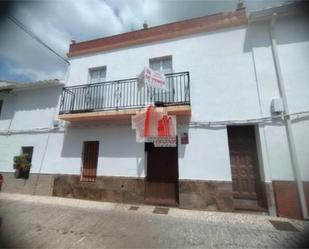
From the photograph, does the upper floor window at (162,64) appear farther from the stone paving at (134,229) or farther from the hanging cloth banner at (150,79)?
the stone paving at (134,229)

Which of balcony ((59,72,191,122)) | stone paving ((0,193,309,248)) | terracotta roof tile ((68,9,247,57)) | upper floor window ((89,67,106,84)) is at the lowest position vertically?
stone paving ((0,193,309,248))

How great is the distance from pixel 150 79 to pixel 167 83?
125 cm

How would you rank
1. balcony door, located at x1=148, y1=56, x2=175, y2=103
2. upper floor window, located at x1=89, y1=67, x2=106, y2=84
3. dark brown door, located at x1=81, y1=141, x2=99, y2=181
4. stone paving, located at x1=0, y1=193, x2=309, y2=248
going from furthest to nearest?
1. upper floor window, located at x1=89, y1=67, x2=106, y2=84
2. dark brown door, located at x1=81, y1=141, x2=99, y2=181
3. balcony door, located at x1=148, y1=56, x2=175, y2=103
4. stone paving, located at x1=0, y1=193, x2=309, y2=248

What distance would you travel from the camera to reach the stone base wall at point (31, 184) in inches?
293

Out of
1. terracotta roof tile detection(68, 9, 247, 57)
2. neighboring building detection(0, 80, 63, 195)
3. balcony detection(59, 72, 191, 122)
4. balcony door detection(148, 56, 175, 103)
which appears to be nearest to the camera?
balcony detection(59, 72, 191, 122)

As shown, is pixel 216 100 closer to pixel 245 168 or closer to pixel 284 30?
pixel 245 168

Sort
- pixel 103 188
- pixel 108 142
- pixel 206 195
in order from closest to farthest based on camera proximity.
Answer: pixel 206 195, pixel 103 188, pixel 108 142

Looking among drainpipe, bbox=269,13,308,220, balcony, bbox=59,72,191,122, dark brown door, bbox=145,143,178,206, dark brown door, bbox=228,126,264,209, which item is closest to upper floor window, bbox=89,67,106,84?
balcony, bbox=59,72,191,122

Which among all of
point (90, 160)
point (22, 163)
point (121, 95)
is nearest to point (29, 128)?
point (22, 163)

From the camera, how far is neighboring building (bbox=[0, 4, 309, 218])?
18.3 ft

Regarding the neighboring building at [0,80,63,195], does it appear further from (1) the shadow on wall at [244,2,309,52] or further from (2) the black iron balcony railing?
(1) the shadow on wall at [244,2,309,52]

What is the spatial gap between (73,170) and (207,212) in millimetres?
5525

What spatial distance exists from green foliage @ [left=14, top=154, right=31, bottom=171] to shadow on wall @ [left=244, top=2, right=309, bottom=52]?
1045 cm

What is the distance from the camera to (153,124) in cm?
605
